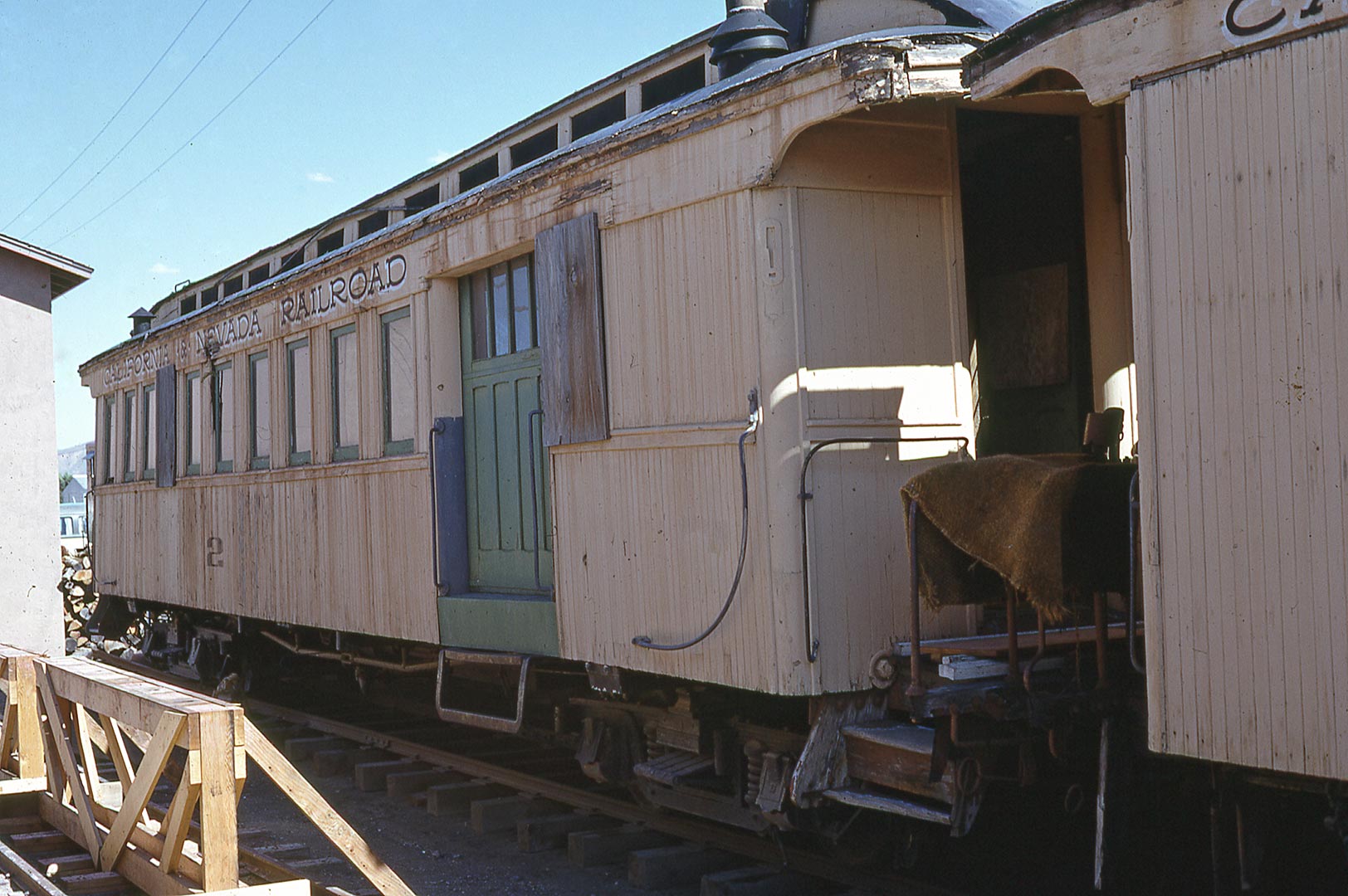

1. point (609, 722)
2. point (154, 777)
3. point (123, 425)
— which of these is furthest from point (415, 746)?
point (123, 425)

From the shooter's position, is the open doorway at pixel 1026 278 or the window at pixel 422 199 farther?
the window at pixel 422 199

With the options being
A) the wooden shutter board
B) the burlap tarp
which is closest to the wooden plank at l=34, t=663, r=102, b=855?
the burlap tarp

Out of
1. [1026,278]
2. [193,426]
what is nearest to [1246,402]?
[1026,278]

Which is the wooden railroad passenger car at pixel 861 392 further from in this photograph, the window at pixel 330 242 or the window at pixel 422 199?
the window at pixel 330 242

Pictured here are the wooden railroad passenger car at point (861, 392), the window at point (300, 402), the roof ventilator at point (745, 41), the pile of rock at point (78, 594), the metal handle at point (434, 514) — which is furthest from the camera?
the pile of rock at point (78, 594)

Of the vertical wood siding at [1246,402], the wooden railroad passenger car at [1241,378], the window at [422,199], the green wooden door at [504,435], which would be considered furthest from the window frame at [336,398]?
the vertical wood siding at [1246,402]

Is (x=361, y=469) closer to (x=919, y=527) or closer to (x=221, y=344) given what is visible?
(x=221, y=344)

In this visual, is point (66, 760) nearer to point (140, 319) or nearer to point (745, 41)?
point (745, 41)

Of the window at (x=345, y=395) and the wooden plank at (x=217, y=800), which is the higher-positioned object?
the window at (x=345, y=395)

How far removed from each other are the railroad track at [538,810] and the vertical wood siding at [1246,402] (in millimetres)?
2034

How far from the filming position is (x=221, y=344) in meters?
11.6

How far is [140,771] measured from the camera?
5.51 meters

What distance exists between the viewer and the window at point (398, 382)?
8461 millimetres

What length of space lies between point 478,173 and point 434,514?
2.70 metres
